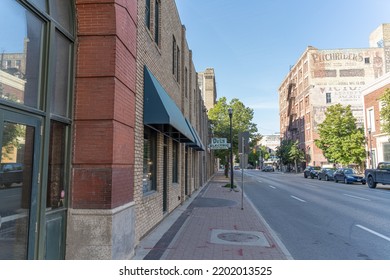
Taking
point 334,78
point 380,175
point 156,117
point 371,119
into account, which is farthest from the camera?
point 334,78

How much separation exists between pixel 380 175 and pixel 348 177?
279 inches

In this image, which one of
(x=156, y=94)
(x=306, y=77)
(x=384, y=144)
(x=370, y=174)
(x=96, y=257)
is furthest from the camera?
(x=306, y=77)

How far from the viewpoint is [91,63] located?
5.14 metres

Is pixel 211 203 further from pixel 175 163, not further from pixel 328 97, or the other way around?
pixel 328 97

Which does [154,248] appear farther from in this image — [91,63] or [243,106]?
[243,106]

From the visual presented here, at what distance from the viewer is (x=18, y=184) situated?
3.79m

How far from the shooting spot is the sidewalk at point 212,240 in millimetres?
5918

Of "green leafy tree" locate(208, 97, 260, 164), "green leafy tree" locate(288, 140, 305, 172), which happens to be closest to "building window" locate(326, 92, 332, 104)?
"green leafy tree" locate(288, 140, 305, 172)

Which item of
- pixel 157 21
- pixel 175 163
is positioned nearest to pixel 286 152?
pixel 175 163

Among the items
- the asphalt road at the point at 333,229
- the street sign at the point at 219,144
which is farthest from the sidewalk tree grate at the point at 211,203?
the street sign at the point at 219,144

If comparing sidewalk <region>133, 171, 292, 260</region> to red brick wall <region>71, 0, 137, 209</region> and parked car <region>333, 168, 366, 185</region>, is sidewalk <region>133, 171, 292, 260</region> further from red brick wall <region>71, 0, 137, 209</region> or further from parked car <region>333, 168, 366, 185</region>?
parked car <region>333, 168, 366, 185</region>

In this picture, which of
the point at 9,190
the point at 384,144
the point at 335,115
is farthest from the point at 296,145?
the point at 9,190

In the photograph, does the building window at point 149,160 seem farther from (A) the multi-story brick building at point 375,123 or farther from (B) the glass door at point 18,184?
(A) the multi-story brick building at point 375,123

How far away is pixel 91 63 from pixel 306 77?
2349 inches
